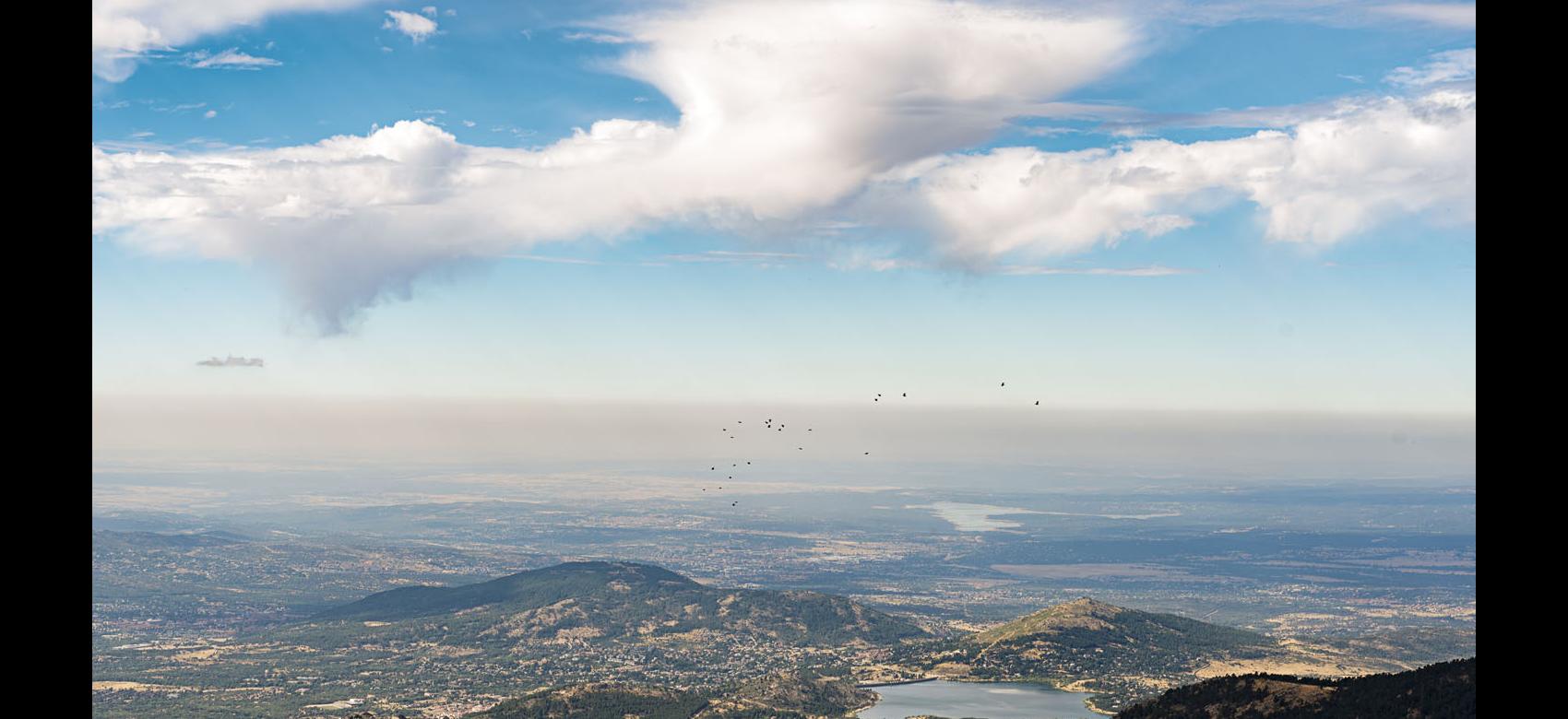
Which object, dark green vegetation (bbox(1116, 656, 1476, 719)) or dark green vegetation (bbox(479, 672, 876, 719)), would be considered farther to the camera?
dark green vegetation (bbox(479, 672, 876, 719))

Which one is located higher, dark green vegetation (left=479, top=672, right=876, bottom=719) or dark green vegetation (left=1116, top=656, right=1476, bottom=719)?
dark green vegetation (left=1116, top=656, right=1476, bottom=719)

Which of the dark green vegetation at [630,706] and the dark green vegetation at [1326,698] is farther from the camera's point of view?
the dark green vegetation at [630,706]

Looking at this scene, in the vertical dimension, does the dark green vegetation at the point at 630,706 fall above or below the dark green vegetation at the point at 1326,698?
below

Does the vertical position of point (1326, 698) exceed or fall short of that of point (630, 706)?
it exceeds it

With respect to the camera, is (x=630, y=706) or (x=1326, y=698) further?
(x=630, y=706)
